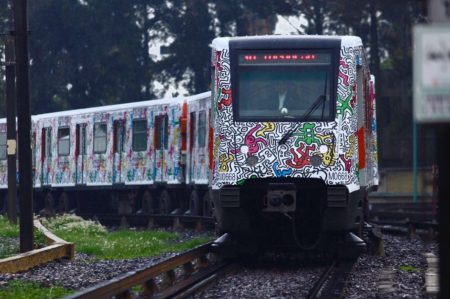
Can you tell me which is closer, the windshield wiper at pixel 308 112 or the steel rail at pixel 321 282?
the steel rail at pixel 321 282

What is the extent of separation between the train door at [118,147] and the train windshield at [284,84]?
18245 mm

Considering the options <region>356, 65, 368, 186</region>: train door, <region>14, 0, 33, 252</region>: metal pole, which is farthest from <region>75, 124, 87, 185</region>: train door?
<region>356, 65, 368, 186</region>: train door

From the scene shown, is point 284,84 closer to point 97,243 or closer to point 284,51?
point 284,51

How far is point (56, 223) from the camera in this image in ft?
95.6

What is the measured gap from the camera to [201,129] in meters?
29.4

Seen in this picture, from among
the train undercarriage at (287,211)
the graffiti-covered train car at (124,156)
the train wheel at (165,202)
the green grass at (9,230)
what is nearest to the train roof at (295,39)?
the train undercarriage at (287,211)

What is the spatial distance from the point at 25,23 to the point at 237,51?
3.78 meters

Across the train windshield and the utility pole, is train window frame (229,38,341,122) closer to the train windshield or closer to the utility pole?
the train windshield

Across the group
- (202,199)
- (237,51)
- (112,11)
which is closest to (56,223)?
(202,199)

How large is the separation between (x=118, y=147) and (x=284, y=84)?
18.7 meters

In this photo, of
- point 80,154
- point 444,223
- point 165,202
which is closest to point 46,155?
point 80,154

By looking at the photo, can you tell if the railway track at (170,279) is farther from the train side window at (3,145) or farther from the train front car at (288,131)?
the train side window at (3,145)

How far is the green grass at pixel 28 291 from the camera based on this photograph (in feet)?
43.9

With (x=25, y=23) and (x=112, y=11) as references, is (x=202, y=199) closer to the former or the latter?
(x=25, y=23)
